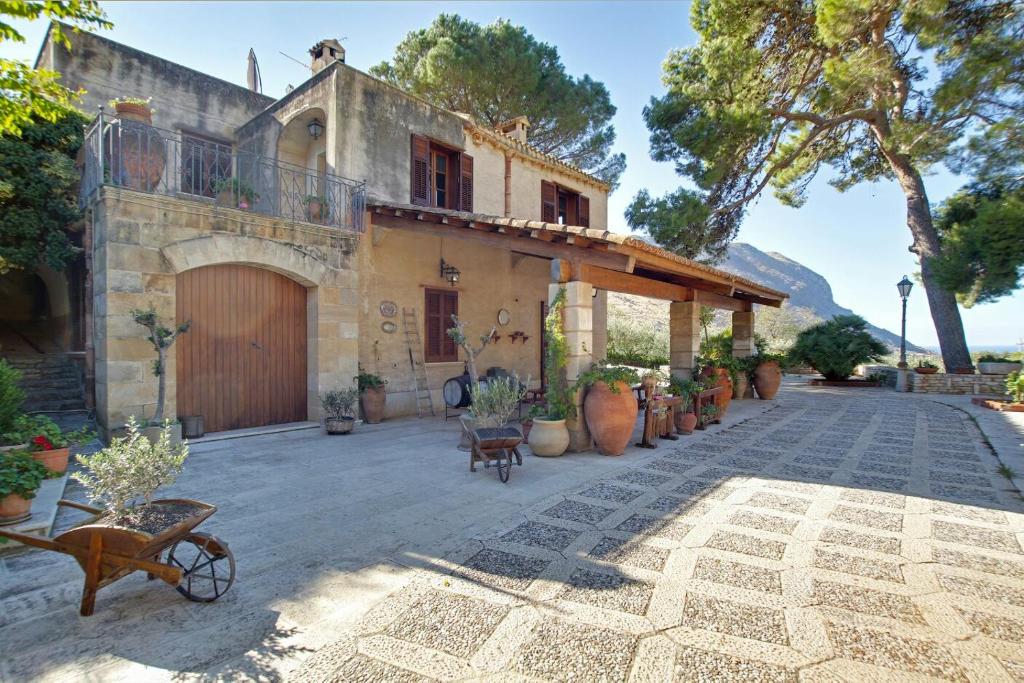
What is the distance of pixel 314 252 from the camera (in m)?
7.43

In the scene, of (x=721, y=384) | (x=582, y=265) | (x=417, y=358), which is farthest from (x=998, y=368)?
(x=417, y=358)

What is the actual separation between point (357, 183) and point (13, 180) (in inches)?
183

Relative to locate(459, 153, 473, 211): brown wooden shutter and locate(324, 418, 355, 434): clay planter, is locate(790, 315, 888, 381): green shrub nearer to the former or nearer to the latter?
locate(459, 153, 473, 211): brown wooden shutter

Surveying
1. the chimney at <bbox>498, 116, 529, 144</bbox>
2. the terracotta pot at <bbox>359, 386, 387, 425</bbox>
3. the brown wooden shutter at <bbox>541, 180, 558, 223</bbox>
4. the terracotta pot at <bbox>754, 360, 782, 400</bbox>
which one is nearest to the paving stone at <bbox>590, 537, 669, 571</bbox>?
the terracotta pot at <bbox>359, 386, 387, 425</bbox>

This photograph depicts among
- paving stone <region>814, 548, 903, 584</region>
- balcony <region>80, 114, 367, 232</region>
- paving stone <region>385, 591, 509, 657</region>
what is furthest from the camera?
balcony <region>80, 114, 367, 232</region>

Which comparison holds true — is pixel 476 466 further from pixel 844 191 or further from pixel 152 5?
pixel 844 191

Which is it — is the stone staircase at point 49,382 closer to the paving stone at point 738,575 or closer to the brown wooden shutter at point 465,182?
the brown wooden shutter at point 465,182

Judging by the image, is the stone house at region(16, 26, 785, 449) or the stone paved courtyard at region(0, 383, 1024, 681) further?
the stone house at region(16, 26, 785, 449)

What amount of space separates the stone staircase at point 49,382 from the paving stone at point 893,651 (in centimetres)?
938

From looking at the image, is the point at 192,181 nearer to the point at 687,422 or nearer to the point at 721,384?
the point at 687,422

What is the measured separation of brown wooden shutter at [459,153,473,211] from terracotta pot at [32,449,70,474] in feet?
23.9

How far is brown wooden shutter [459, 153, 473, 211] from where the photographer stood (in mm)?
10062

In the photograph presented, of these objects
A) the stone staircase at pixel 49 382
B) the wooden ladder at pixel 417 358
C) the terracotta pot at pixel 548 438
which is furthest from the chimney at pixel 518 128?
the stone staircase at pixel 49 382

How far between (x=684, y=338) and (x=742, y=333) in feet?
11.8
